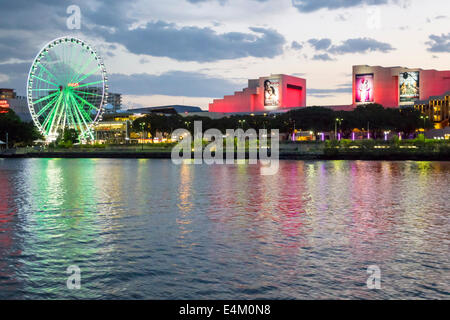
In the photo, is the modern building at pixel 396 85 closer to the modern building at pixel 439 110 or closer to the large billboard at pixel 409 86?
the large billboard at pixel 409 86

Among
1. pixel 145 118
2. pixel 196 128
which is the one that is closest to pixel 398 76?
pixel 196 128

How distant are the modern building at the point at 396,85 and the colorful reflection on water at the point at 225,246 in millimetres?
157312

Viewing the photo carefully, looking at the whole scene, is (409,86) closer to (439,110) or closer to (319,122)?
(439,110)

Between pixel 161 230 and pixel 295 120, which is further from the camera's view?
pixel 295 120

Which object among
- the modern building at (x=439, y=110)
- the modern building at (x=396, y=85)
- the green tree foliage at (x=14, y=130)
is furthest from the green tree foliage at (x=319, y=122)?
the modern building at (x=396, y=85)

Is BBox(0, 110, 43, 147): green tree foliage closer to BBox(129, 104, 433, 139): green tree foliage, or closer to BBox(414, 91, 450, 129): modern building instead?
BBox(129, 104, 433, 139): green tree foliage

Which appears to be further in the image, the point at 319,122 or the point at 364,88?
the point at 364,88

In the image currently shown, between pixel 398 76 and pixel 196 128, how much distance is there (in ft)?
260

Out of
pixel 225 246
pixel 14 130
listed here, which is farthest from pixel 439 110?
pixel 225 246

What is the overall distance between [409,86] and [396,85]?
526 centimetres

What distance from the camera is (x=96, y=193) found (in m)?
34.2

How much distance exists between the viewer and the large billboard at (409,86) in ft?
584

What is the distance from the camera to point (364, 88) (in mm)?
186625
